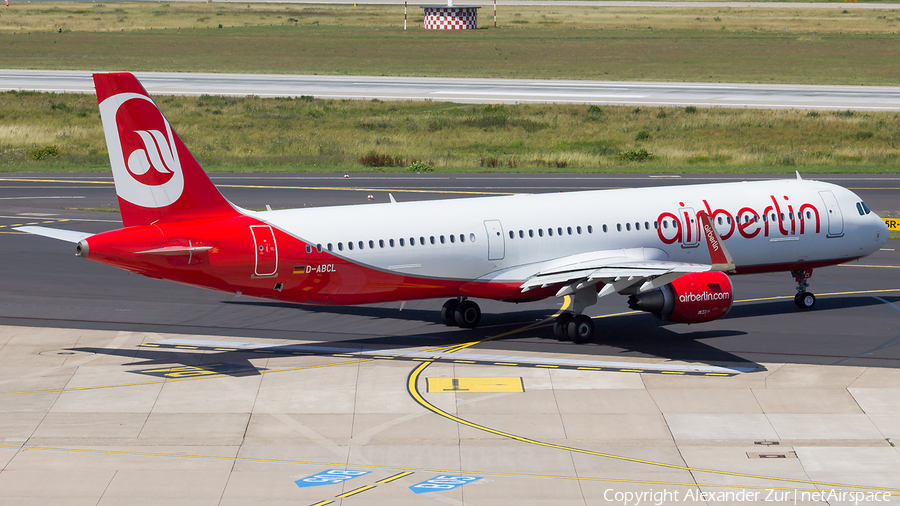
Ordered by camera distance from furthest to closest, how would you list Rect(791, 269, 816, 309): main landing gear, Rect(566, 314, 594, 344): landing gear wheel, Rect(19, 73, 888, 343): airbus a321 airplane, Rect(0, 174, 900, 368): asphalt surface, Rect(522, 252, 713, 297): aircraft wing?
Rect(791, 269, 816, 309): main landing gear, Rect(566, 314, 594, 344): landing gear wheel, Rect(0, 174, 900, 368): asphalt surface, Rect(522, 252, 713, 297): aircraft wing, Rect(19, 73, 888, 343): airbus a321 airplane

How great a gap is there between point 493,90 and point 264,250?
8541 centimetres

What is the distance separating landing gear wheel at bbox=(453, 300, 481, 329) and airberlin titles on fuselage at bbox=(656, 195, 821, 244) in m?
6.97

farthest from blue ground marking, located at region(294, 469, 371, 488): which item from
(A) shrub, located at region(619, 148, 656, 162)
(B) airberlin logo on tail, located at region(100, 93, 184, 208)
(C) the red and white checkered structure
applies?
(C) the red and white checkered structure

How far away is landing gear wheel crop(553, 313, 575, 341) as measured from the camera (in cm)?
3362

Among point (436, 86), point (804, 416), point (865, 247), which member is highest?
point (436, 86)

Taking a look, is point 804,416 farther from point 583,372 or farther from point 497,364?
point 497,364

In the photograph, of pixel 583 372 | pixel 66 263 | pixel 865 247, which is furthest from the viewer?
pixel 66 263

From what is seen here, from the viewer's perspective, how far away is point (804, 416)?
26125 millimetres

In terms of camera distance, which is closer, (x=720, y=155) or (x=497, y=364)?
(x=497, y=364)

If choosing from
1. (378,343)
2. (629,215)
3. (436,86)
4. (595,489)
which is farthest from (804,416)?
(436,86)

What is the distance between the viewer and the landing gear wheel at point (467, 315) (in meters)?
35.4

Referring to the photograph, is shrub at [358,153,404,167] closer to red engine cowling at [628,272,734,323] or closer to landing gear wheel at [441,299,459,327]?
landing gear wheel at [441,299,459,327]

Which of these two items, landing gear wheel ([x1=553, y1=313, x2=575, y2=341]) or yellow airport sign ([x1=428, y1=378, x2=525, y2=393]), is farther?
landing gear wheel ([x1=553, y1=313, x2=575, y2=341])

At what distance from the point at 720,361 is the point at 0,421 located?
2079cm
